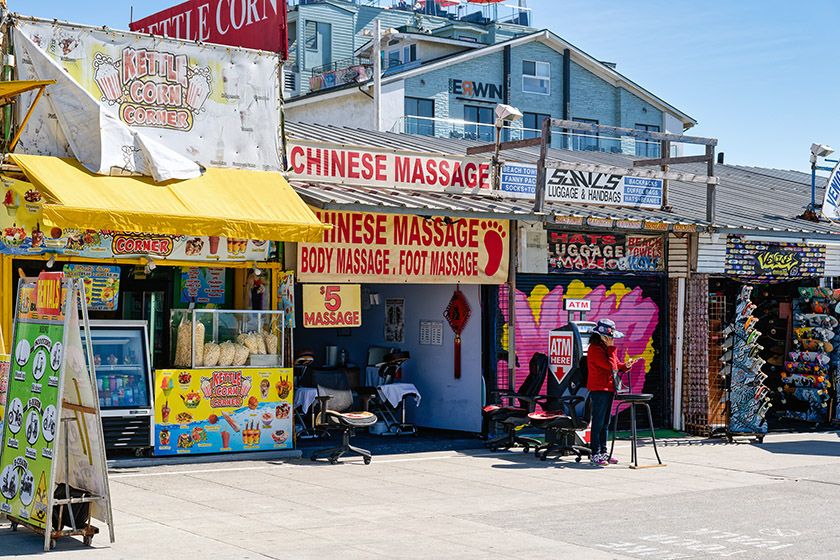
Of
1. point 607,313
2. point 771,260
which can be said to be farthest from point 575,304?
point 771,260

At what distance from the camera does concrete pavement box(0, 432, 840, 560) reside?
308 inches

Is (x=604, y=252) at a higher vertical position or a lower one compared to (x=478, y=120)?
lower

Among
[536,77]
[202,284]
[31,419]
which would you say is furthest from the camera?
[536,77]

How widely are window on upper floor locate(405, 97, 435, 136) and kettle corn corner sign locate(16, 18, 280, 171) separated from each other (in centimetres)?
2864

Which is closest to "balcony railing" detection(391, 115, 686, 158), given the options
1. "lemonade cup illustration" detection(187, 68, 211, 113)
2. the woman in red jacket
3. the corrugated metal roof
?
the corrugated metal roof

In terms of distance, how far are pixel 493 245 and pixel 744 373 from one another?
14.0 ft

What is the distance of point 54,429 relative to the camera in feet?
25.0

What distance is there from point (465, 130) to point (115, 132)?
33.4m

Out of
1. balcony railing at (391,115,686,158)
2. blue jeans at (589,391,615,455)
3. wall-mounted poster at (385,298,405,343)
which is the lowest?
blue jeans at (589,391,615,455)

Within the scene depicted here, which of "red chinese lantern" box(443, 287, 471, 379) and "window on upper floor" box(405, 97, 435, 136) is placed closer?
"red chinese lantern" box(443, 287, 471, 379)

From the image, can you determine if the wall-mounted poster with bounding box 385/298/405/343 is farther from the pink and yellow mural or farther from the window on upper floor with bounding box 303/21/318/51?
the window on upper floor with bounding box 303/21/318/51

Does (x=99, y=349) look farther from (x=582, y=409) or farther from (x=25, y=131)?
(x=582, y=409)

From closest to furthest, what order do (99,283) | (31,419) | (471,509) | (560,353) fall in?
(31,419) → (471,509) → (99,283) → (560,353)

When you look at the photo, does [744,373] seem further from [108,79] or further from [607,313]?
[108,79]
